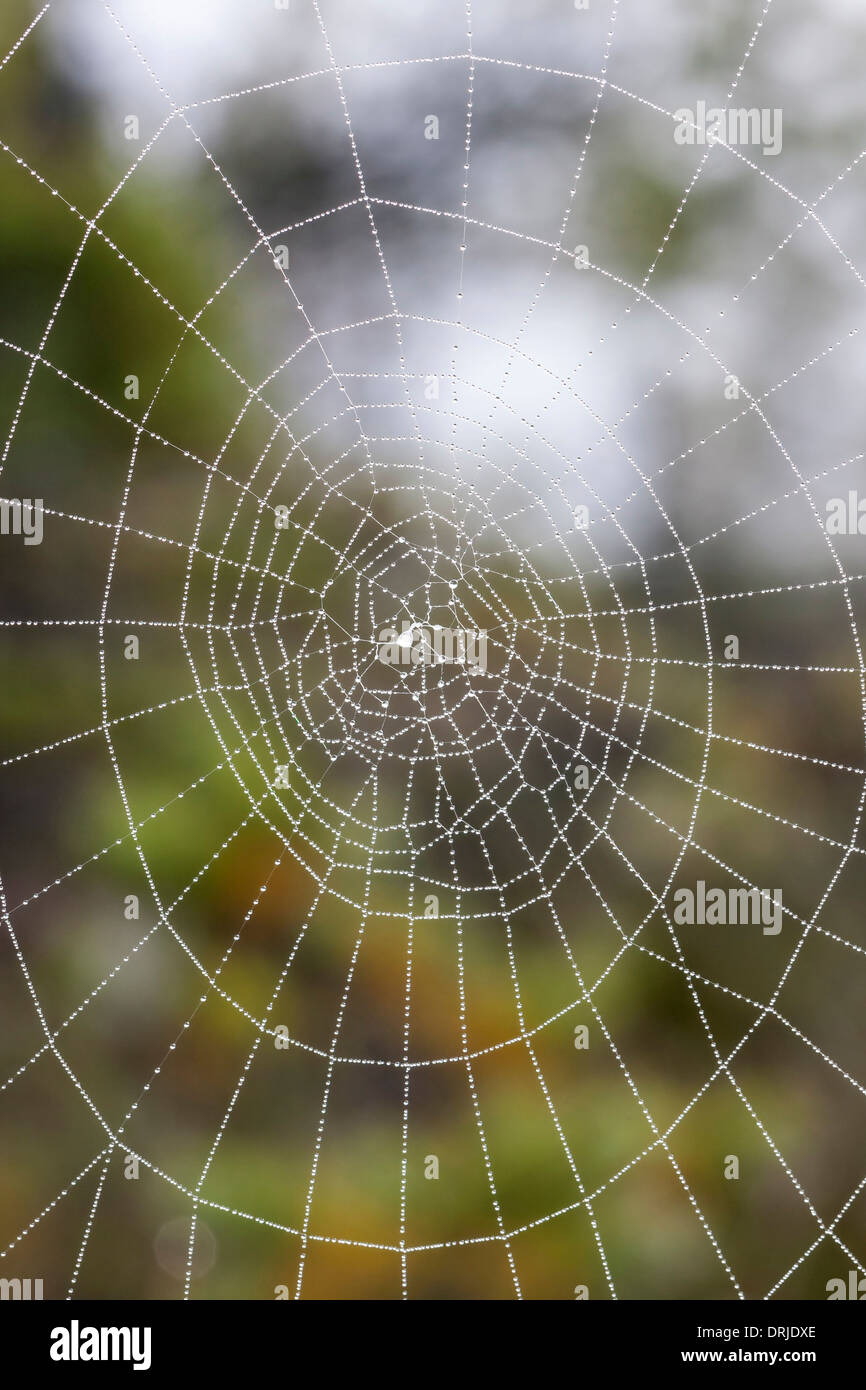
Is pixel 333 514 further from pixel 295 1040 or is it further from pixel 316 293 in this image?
pixel 295 1040

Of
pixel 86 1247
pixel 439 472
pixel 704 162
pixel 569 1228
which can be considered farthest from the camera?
pixel 704 162

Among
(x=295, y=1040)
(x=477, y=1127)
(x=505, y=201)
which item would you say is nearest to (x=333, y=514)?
(x=505, y=201)

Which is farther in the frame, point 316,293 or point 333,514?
point 316,293

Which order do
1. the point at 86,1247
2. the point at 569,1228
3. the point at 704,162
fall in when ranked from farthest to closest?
1. the point at 704,162
2. the point at 569,1228
3. the point at 86,1247

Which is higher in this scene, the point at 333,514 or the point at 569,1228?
the point at 333,514

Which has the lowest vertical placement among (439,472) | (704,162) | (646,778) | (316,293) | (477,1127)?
(477,1127)

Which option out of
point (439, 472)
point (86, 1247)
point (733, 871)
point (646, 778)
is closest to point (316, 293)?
point (439, 472)

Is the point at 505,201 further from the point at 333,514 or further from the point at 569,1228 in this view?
the point at 569,1228
